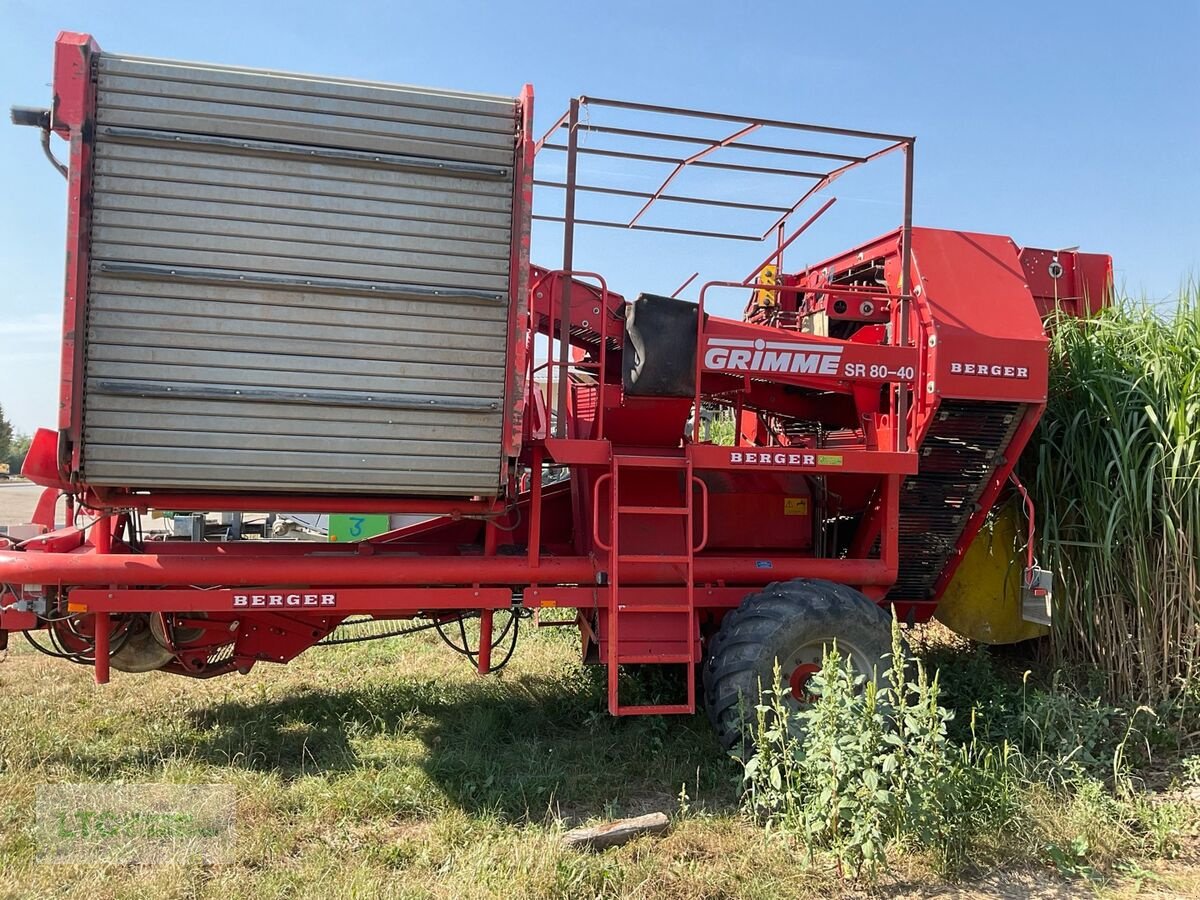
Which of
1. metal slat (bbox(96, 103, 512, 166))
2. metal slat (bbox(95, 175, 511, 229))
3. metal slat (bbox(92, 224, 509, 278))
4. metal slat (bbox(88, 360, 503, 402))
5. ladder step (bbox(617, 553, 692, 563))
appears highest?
metal slat (bbox(96, 103, 512, 166))

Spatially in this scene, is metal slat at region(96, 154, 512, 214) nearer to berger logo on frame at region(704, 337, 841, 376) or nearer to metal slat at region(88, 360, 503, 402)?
metal slat at region(88, 360, 503, 402)

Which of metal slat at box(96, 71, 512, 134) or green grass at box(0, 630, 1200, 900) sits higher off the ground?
metal slat at box(96, 71, 512, 134)

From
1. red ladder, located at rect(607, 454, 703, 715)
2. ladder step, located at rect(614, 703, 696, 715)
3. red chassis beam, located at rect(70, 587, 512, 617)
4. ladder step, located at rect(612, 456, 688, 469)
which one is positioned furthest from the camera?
ladder step, located at rect(612, 456, 688, 469)

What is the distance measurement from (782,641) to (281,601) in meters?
2.69

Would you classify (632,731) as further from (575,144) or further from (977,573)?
(575,144)

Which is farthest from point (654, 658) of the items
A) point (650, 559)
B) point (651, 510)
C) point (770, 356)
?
point (770, 356)

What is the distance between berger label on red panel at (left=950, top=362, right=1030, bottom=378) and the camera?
5.07 m

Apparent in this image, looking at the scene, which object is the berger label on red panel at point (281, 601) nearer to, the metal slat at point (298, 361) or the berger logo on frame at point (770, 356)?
the metal slat at point (298, 361)

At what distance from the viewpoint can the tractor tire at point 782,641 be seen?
466cm

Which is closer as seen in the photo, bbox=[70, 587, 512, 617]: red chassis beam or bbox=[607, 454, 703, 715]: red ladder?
bbox=[70, 587, 512, 617]: red chassis beam

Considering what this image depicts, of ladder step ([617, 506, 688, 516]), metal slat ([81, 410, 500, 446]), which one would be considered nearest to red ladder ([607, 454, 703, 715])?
ladder step ([617, 506, 688, 516])

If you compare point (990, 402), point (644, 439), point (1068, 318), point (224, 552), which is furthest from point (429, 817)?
point (1068, 318)

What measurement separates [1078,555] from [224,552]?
209 inches
